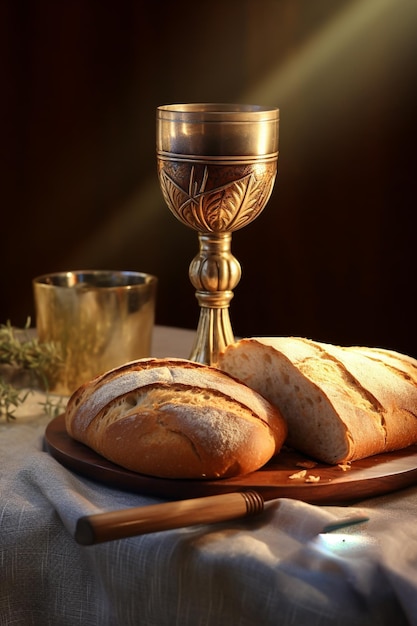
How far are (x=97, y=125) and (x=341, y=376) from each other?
2.16 meters

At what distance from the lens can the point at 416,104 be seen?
9.25 feet

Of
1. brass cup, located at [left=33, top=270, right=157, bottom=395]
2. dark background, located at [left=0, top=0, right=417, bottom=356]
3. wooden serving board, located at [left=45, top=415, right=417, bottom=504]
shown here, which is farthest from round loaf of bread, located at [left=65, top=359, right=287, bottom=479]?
dark background, located at [left=0, top=0, right=417, bottom=356]

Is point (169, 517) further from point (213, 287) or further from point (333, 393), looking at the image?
point (213, 287)

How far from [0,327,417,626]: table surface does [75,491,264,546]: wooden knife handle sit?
27 mm

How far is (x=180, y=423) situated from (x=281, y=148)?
6.54ft

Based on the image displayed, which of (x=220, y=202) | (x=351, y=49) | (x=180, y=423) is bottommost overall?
(x=180, y=423)

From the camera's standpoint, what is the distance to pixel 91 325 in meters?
1.71

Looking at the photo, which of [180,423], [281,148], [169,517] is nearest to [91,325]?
[180,423]

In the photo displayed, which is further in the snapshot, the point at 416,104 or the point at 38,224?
the point at 38,224

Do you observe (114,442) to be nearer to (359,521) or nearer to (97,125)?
(359,521)

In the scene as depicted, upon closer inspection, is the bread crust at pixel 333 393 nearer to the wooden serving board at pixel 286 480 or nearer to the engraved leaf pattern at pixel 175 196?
the wooden serving board at pixel 286 480

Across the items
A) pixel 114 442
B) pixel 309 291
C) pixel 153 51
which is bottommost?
pixel 309 291

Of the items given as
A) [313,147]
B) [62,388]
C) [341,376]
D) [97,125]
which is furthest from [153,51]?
[341,376]

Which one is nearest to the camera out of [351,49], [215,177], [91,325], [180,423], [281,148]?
[180,423]
